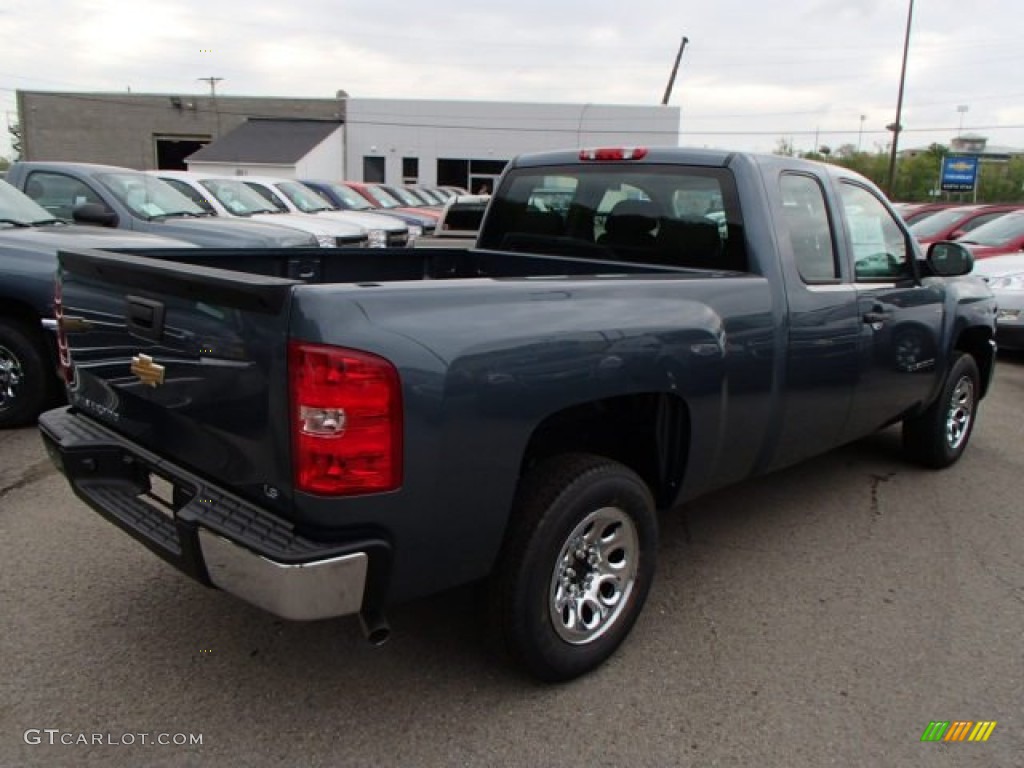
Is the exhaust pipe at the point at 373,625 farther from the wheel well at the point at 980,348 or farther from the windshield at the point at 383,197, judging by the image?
the windshield at the point at 383,197

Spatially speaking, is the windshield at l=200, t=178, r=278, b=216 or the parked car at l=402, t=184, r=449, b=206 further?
the parked car at l=402, t=184, r=449, b=206

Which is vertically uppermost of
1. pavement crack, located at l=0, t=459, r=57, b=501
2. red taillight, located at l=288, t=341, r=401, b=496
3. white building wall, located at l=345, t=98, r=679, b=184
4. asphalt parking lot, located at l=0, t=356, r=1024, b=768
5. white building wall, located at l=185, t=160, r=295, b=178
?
white building wall, located at l=345, t=98, r=679, b=184

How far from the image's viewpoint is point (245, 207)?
11594 millimetres

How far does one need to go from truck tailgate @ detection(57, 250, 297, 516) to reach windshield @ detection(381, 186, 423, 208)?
1948 cm

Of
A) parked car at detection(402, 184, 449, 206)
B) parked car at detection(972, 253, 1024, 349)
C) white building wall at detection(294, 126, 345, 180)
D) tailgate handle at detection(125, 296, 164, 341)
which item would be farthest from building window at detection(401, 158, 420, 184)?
tailgate handle at detection(125, 296, 164, 341)

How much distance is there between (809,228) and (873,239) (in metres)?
0.75

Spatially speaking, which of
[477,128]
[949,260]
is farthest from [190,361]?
[477,128]

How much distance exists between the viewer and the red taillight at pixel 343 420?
216 centimetres

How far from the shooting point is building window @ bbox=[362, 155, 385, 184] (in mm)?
40647

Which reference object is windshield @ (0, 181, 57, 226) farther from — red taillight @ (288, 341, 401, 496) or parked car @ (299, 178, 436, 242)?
parked car @ (299, 178, 436, 242)

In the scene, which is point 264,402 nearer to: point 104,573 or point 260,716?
point 260,716

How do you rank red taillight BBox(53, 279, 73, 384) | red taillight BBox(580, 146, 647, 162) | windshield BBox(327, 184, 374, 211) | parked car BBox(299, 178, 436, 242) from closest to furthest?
red taillight BBox(53, 279, 73, 384)
red taillight BBox(580, 146, 647, 162)
parked car BBox(299, 178, 436, 242)
windshield BBox(327, 184, 374, 211)

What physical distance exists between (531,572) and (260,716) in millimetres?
997

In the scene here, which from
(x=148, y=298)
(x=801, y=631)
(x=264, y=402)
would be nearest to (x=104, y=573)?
(x=148, y=298)
